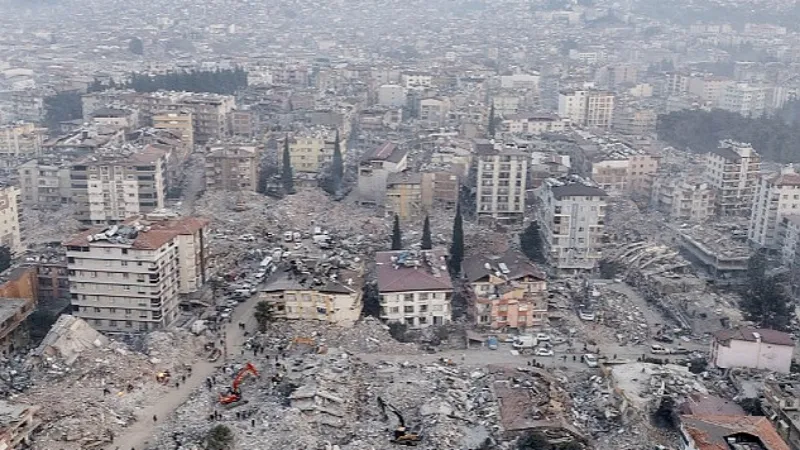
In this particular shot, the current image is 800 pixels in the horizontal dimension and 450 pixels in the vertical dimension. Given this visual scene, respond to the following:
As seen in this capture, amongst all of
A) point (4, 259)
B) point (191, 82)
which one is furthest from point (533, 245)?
point (191, 82)

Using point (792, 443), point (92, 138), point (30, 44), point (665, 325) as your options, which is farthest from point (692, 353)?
point (30, 44)

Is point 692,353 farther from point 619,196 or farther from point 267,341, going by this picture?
point 619,196

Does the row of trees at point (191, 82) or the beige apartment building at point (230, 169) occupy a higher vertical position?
the row of trees at point (191, 82)

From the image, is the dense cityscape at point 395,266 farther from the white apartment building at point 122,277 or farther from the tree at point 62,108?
the tree at point 62,108

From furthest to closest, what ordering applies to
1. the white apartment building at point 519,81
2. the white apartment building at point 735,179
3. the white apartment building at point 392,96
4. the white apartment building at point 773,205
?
the white apartment building at point 519,81 → the white apartment building at point 392,96 → the white apartment building at point 735,179 → the white apartment building at point 773,205

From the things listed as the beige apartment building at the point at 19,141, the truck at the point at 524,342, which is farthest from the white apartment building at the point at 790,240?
the beige apartment building at the point at 19,141

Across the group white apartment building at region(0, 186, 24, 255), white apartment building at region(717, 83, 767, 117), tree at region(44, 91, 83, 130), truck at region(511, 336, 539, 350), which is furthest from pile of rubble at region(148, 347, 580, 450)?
white apartment building at region(717, 83, 767, 117)

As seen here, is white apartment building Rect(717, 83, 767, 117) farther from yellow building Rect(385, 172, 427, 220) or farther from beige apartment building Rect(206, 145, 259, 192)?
beige apartment building Rect(206, 145, 259, 192)
